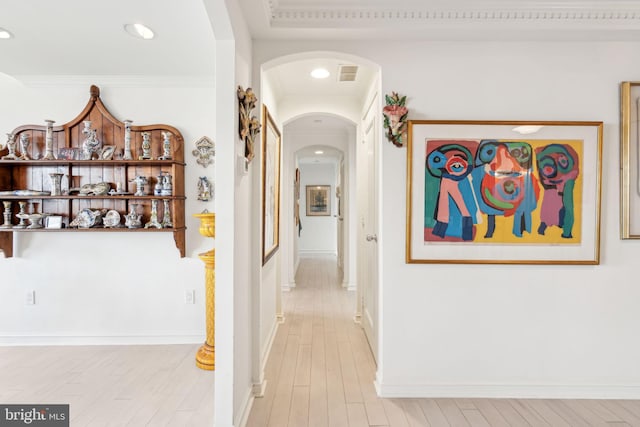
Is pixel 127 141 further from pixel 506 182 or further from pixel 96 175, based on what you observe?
pixel 506 182

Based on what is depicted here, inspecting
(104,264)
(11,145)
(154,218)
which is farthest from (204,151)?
(11,145)

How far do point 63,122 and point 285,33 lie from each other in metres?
2.30

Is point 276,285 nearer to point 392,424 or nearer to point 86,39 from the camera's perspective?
point 392,424

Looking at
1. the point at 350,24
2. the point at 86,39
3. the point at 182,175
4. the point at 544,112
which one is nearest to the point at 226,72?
the point at 350,24

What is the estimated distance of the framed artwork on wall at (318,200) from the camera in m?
9.25

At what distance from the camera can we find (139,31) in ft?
7.30

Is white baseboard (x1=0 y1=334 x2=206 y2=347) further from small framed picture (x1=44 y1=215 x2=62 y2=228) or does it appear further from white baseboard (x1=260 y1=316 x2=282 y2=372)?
small framed picture (x1=44 y1=215 x2=62 y2=228)

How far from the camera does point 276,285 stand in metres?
3.54

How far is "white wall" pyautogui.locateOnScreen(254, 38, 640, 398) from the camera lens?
2.20m

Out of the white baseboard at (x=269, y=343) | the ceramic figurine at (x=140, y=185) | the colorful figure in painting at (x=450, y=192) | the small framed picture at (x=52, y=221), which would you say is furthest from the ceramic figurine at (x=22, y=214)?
the colorful figure in painting at (x=450, y=192)

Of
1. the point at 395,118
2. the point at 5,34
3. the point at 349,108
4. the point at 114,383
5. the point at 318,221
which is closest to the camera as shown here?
the point at 395,118

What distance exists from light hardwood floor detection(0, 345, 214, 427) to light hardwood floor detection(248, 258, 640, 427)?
480 mm
